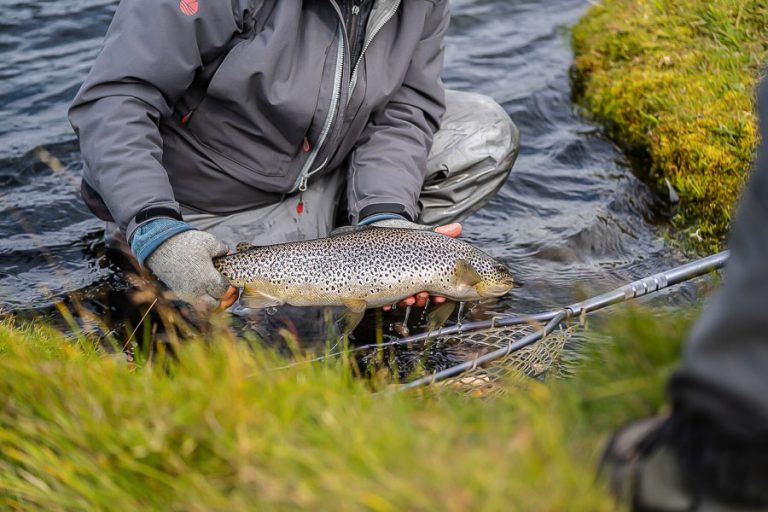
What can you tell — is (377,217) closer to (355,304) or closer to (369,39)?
(355,304)

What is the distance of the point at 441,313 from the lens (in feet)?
17.8

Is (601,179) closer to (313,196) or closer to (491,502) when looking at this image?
(313,196)

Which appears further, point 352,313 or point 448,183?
point 448,183

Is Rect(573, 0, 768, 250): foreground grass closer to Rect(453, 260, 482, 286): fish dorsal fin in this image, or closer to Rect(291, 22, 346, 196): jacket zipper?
Rect(453, 260, 482, 286): fish dorsal fin

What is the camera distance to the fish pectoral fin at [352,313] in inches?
184

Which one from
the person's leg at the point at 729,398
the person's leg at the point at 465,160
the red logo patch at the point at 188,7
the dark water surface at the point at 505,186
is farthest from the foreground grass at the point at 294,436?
the person's leg at the point at 465,160

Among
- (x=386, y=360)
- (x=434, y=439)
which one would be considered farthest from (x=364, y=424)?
(x=386, y=360)

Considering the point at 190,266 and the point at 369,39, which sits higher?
the point at 369,39

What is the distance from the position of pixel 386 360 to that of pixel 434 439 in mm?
2795

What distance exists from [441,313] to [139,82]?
2313mm

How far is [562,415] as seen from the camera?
237 cm

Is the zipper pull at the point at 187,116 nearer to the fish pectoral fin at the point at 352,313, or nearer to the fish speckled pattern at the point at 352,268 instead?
the fish speckled pattern at the point at 352,268

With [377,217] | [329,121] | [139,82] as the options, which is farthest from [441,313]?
[139,82]

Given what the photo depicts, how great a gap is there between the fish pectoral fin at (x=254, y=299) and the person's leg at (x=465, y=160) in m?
1.84
